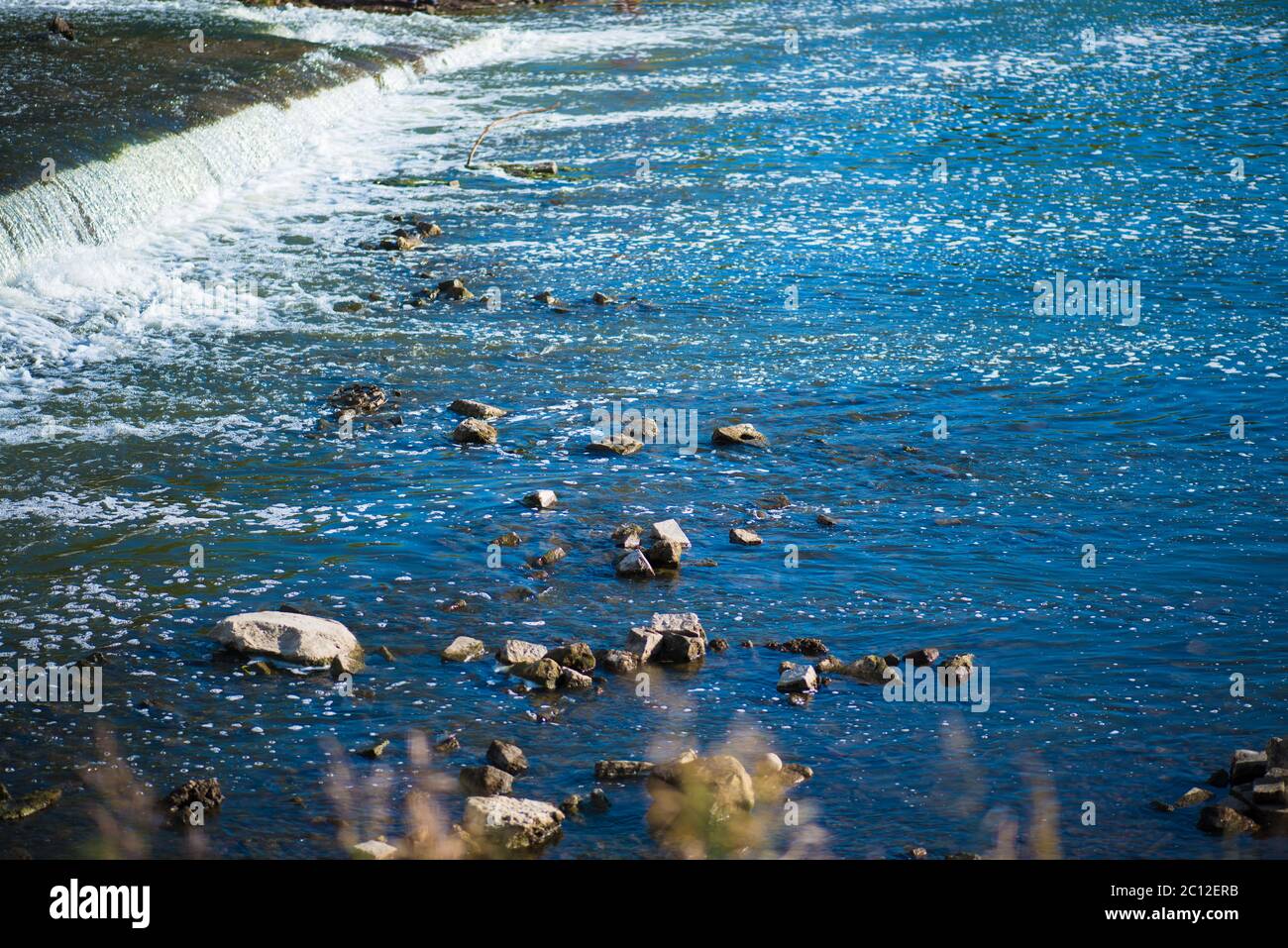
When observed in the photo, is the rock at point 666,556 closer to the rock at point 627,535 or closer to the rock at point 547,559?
the rock at point 627,535

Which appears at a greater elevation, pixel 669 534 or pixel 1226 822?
pixel 669 534

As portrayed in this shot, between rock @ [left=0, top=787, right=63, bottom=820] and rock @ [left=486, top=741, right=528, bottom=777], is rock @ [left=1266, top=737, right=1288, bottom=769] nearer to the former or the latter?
rock @ [left=486, top=741, right=528, bottom=777]

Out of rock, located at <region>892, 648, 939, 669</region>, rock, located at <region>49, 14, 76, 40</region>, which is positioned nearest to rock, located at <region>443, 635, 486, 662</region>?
rock, located at <region>892, 648, 939, 669</region>

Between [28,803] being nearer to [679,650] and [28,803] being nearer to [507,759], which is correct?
[507,759]

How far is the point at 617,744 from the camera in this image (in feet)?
22.2

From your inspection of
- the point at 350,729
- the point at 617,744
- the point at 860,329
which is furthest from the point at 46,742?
the point at 860,329

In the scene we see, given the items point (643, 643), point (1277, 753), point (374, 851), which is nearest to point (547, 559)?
point (643, 643)

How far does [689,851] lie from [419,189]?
15.0 metres

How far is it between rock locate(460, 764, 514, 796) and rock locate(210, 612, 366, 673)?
1.30 meters

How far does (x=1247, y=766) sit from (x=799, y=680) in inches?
79.6

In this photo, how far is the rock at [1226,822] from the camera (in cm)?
600

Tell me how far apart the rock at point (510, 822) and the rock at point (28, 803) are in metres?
1.75

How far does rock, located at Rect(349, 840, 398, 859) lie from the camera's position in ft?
19.0

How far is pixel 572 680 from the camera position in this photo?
286 inches
